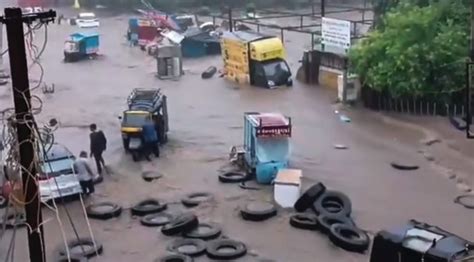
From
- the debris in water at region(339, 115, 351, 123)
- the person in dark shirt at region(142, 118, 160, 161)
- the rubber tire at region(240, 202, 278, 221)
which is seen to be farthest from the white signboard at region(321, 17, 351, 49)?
the rubber tire at region(240, 202, 278, 221)

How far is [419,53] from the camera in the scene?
27.8 m

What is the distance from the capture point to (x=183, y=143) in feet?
84.2

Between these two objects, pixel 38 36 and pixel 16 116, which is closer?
pixel 16 116

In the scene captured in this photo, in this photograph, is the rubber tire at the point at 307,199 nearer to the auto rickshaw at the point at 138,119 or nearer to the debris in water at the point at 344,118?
the auto rickshaw at the point at 138,119

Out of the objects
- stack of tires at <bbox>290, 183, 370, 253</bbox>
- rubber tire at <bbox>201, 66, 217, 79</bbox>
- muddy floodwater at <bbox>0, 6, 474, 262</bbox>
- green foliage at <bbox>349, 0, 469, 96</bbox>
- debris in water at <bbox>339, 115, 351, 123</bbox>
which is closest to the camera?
stack of tires at <bbox>290, 183, 370, 253</bbox>

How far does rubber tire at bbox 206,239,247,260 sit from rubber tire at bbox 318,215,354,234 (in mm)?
1778

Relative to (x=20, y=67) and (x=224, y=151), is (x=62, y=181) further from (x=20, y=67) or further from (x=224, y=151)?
(x=20, y=67)

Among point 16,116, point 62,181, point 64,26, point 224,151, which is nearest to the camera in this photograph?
point 16,116

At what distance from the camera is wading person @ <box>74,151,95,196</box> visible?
2036 cm

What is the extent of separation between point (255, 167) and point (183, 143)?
190 inches

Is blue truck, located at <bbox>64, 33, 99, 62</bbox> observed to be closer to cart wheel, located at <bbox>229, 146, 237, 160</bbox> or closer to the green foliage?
the green foliage

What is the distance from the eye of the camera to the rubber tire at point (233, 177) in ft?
70.4

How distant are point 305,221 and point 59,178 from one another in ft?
19.4

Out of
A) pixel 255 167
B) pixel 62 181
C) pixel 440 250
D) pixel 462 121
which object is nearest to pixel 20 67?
pixel 440 250
